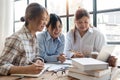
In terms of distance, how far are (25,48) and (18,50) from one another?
0.24ft

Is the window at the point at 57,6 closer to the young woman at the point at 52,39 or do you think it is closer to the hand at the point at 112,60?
the young woman at the point at 52,39

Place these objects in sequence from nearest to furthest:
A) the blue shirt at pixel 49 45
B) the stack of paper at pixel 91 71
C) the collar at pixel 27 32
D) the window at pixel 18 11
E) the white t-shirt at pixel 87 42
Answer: the stack of paper at pixel 91 71
the collar at pixel 27 32
the blue shirt at pixel 49 45
the white t-shirt at pixel 87 42
the window at pixel 18 11

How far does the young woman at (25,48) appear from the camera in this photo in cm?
118

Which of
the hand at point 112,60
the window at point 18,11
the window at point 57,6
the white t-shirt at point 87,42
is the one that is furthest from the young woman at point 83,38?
the window at point 18,11

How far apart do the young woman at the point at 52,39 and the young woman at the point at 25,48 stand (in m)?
0.36

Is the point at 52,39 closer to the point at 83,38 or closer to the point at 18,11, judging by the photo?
the point at 83,38

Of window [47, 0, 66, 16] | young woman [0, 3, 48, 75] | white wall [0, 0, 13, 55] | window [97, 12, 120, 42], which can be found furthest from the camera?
white wall [0, 0, 13, 55]

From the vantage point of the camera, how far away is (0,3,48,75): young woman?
1182 mm

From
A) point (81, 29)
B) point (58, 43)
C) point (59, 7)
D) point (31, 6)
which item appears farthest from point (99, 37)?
point (59, 7)

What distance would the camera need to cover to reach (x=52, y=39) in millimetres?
2016

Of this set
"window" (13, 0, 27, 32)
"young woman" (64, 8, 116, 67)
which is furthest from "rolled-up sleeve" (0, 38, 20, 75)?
"window" (13, 0, 27, 32)

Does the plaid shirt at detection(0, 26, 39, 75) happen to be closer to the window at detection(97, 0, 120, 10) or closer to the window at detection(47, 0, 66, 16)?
the window at detection(97, 0, 120, 10)

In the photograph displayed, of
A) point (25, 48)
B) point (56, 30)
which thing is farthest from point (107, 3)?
point (25, 48)

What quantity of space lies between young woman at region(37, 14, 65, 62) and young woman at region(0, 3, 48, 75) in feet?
1.17
